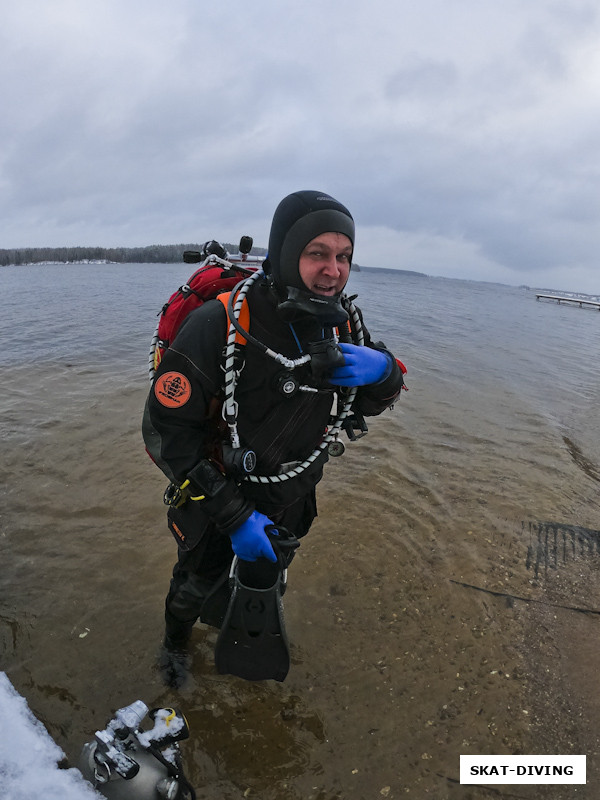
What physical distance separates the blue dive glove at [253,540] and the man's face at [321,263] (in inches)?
48.7

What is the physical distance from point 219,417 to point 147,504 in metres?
3.23

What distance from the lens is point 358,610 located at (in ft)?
12.2

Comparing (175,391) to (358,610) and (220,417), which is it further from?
(358,610)

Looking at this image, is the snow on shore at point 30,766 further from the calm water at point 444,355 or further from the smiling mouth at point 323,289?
the calm water at point 444,355

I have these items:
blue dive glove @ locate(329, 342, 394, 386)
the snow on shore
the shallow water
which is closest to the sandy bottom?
the shallow water

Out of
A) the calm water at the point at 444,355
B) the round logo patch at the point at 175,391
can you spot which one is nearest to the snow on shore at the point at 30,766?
the round logo patch at the point at 175,391

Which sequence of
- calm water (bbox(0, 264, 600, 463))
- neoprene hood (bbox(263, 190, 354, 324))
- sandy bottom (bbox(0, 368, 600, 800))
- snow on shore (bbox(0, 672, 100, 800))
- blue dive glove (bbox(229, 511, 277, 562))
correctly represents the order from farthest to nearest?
1. calm water (bbox(0, 264, 600, 463))
2. sandy bottom (bbox(0, 368, 600, 800))
3. blue dive glove (bbox(229, 511, 277, 562))
4. neoprene hood (bbox(263, 190, 354, 324))
5. snow on shore (bbox(0, 672, 100, 800))

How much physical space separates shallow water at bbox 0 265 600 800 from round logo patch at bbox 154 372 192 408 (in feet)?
7.08

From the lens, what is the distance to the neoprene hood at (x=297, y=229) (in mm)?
2135

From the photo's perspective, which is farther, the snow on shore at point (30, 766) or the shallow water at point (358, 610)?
the shallow water at point (358, 610)

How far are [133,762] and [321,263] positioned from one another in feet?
7.77

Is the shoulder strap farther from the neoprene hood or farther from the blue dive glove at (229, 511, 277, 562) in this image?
the blue dive glove at (229, 511, 277, 562)

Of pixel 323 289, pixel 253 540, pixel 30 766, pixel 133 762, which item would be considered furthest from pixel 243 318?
pixel 30 766

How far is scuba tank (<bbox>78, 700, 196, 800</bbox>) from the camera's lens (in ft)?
5.97
